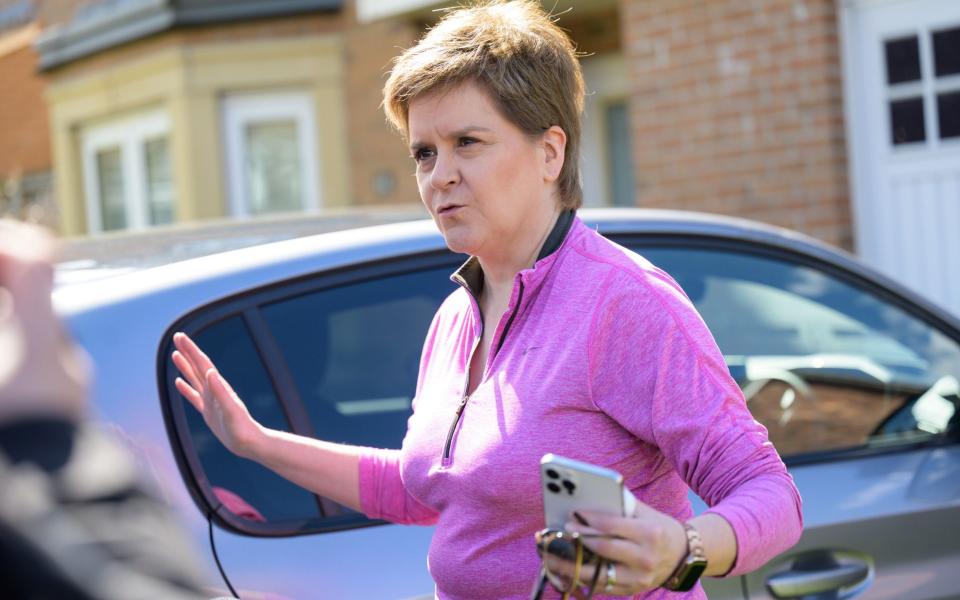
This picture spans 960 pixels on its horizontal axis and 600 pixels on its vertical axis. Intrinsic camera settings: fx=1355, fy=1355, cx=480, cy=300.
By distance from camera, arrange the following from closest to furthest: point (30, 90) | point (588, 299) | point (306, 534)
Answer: point (588, 299) → point (306, 534) → point (30, 90)

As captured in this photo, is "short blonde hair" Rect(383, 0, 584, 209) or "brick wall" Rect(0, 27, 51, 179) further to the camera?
"brick wall" Rect(0, 27, 51, 179)

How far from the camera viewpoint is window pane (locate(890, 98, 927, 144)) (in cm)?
692

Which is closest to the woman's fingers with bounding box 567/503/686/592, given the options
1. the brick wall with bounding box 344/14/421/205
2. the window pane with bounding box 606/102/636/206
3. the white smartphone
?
the white smartphone

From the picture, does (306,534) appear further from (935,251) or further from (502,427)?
(935,251)

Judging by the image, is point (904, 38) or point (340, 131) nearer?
point (904, 38)

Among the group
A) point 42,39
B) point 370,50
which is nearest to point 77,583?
point 370,50

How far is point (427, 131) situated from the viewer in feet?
6.72

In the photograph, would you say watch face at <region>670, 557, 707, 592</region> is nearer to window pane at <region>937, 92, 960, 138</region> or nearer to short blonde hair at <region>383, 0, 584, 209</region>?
short blonde hair at <region>383, 0, 584, 209</region>

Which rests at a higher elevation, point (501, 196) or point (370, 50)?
point (370, 50)

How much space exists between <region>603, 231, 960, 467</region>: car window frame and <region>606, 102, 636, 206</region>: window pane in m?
5.94

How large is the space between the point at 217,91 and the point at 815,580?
335 inches

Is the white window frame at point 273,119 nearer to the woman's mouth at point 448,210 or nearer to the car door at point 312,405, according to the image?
the car door at point 312,405

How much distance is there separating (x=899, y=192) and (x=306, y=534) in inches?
205

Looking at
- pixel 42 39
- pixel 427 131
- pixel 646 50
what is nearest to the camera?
pixel 427 131
